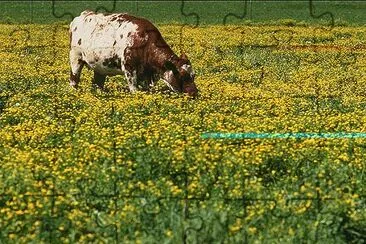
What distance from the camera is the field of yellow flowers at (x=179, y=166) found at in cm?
987

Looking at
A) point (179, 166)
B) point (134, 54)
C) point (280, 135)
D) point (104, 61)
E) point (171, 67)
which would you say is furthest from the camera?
point (104, 61)

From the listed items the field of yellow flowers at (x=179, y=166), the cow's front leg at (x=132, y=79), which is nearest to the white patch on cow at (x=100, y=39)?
the cow's front leg at (x=132, y=79)

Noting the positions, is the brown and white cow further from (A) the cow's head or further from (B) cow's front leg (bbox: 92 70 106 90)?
(B) cow's front leg (bbox: 92 70 106 90)

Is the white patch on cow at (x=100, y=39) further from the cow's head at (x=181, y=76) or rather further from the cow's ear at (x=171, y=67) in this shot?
the cow's head at (x=181, y=76)

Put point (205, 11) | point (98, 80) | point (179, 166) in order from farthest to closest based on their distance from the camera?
point (205, 11) < point (98, 80) < point (179, 166)

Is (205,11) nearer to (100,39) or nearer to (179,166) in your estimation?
(100,39)

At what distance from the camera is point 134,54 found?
20828 millimetres

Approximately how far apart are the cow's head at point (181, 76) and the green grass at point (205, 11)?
30155 millimetres

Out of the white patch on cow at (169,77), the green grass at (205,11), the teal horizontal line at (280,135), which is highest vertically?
the teal horizontal line at (280,135)

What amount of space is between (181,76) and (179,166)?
768 cm

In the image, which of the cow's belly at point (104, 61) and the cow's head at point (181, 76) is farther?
the cow's belly at point (104, 61)

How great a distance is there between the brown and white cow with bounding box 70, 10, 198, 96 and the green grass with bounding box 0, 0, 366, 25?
28.7 m

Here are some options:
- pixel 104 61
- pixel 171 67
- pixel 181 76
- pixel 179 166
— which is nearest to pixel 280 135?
pixel 179 166

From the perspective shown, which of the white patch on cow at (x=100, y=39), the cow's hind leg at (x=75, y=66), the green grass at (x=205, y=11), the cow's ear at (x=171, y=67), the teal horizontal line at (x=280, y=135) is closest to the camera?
the teal horizontal line at (x=280, y=135)
